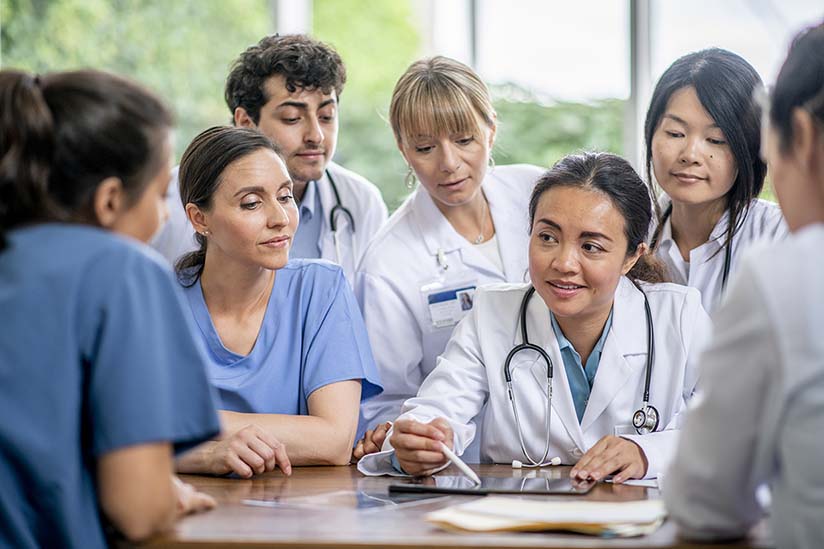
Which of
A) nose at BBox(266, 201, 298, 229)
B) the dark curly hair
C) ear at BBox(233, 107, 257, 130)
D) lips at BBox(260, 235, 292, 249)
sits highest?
the dark curly hair

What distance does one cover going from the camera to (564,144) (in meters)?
4.89

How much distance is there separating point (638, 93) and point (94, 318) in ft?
11.6

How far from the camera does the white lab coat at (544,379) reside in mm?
1998

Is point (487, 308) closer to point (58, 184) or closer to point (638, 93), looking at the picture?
point (58, 184)

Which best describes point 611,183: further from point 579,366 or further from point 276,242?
point 276,242

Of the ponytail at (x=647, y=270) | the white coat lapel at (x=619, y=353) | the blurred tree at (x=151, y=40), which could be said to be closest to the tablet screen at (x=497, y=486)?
the white coat lapel at (x=619, y=353)

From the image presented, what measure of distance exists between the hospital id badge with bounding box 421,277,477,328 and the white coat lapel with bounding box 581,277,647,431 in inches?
21.1

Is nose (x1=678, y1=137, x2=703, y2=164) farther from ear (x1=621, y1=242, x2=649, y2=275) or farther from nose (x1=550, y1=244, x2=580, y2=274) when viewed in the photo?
nose (x1=550, y1=244, x2=580, y2=274)

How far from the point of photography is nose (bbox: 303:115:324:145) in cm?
272

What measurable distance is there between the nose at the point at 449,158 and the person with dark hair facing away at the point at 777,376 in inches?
49.2

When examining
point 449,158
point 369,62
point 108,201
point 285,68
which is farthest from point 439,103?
point 369,62

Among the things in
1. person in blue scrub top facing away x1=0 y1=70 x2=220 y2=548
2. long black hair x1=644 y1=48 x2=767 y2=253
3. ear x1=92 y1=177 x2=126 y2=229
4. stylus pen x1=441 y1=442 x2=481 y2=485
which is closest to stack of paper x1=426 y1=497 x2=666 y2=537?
stylus pen x1=441 y1=442 x2=481 y2=485

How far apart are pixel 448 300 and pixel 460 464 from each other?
0.84 meters

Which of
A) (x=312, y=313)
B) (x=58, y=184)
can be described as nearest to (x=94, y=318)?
(x=58, y=184)
